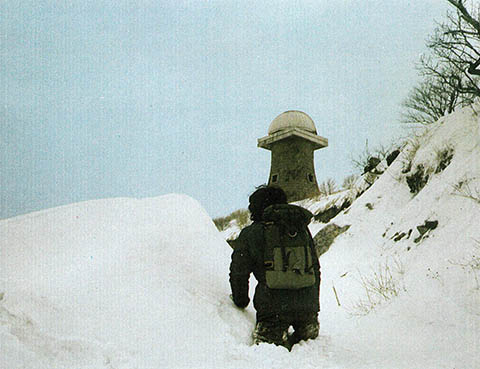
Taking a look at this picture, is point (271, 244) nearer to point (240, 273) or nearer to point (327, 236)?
point (240, 273)

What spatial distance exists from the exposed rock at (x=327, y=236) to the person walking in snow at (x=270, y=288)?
15.1 feet

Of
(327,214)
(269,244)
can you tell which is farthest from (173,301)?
(327,214)

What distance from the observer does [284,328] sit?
2408mm

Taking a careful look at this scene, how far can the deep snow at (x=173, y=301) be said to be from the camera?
1620 mm

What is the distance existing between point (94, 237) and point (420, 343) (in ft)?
8.07

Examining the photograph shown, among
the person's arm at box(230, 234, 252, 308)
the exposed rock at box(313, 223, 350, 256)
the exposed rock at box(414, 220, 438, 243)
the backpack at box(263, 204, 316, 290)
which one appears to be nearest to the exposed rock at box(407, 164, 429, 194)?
the exposed rock at box(313, 223, 350, 256)

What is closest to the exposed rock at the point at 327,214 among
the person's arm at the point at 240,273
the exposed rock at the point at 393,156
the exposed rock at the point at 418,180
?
the exposed rock at the point at 393,156

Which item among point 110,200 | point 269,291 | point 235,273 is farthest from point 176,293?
point 110,200

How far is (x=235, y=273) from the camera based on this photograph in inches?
98.7

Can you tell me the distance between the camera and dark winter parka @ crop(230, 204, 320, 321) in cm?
240

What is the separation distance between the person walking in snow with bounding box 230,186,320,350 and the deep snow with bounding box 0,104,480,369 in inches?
5.0

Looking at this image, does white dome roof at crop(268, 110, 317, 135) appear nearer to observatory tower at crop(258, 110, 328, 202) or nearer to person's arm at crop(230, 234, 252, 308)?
observatory tower at crop(258, 110, 328, 202)

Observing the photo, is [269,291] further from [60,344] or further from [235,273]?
[60,344]

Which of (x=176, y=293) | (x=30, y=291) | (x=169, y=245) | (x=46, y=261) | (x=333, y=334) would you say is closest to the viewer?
(x=30, y=291)
